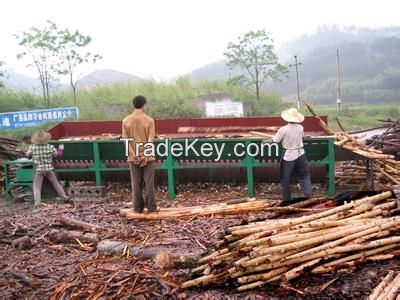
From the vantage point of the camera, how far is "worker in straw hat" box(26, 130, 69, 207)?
1026 centimetres

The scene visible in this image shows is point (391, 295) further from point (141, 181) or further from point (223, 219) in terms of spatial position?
point (141, 181)

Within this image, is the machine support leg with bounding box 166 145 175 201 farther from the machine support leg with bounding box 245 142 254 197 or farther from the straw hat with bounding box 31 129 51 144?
the straw hat with bounding box 31 129 51 144

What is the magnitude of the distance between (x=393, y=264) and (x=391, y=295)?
0.63m

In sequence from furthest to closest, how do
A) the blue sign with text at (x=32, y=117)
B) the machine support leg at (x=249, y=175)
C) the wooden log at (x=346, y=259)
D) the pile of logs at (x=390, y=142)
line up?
the blue sign with text at (x=32, y=117) → the pile of logs at (x=390, y=142) → the machine support leg at (x=249, y=175) → the wooden log at (x=346, y=259)

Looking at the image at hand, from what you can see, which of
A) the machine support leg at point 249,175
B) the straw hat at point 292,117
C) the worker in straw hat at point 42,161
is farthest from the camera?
the worker in straw hat at point 42,161

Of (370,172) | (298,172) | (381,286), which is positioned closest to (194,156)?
(298,172)

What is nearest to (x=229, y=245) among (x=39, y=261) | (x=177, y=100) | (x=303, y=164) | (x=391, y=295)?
(x=391, y=295)

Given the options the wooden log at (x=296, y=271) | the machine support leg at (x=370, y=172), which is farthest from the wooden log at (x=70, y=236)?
the machine support leg at (x=370, y=172)

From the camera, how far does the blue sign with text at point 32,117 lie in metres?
18.7

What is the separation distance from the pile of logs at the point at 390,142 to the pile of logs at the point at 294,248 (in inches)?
289

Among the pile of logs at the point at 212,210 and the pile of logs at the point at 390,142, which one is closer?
the pile of logs at the point at 212,210

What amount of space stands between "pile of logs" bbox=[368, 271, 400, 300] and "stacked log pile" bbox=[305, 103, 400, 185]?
543 cm

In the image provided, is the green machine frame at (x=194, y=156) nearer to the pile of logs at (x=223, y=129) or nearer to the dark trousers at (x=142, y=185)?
the pile of logs at (x=223, y=129)

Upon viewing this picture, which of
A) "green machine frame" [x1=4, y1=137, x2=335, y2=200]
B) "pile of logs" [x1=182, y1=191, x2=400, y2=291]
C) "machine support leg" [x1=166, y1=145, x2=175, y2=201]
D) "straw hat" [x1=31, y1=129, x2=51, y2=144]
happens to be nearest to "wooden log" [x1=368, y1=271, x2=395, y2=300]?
"pile of logs" [x1=182, y1=191, x2=400, y2=291]
